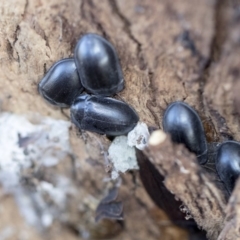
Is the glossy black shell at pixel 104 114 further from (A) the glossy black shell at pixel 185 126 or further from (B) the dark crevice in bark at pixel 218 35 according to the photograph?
(B) the dark crevice in bark at pixel 218 35

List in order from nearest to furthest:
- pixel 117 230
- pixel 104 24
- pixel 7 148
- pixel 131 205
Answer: pixel 104 24 → pixel 7 148 → pixel 131 205 → pixel 117 230

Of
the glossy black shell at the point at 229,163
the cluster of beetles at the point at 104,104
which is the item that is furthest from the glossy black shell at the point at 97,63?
the glossy black shell at the point at 229,163

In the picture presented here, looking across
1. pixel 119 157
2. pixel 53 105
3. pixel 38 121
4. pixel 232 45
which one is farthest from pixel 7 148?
pixel 232 45

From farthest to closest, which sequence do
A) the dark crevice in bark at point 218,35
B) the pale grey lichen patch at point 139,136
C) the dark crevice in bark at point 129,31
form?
the pale grey lichen patch at point 139,136
the dark crevice in bark at point 129,31
the dark crevice in bark at point 218,35

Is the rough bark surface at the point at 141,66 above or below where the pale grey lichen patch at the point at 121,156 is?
above

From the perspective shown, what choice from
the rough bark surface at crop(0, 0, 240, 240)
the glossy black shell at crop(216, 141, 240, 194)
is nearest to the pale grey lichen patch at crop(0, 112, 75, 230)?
the rough bark surface at crop(0, 0, 240, 240)

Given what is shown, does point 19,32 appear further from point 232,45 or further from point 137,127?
point 232,45

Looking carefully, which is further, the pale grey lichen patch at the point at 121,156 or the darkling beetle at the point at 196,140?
the pale grey lichen patch at the point at 121,156
